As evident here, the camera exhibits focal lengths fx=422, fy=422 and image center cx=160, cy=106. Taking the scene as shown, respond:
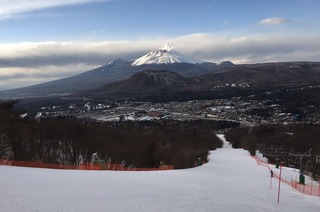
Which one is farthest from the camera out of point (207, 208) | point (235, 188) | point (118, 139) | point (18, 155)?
point (118, 139)

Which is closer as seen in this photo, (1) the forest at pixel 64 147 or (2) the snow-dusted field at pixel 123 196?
(2) the snow-dusted field at pixel 123 196

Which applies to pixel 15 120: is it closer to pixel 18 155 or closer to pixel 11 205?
pixel 18 155

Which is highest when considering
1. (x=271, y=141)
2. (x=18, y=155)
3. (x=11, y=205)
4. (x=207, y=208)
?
(x=11, y=205)

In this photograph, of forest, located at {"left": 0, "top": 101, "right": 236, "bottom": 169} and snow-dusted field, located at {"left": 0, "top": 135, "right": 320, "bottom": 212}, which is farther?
forest, located at {"left": 0, "top": 101, "right": 236, "bottom": 169}

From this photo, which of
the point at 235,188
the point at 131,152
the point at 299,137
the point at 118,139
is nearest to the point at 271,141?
the point at 299,137

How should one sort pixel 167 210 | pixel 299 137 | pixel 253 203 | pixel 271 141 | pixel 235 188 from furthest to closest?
pixel 271 141 → pixel 299 137 → pixel 235 188 → pixel 253 203 → pixel 167 210

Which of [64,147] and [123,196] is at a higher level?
[123,196]

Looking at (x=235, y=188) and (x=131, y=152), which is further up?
(x=235, y=188)

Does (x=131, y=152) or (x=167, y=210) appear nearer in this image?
(x=167, y=210)

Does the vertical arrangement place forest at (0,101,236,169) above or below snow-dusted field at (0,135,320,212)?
below

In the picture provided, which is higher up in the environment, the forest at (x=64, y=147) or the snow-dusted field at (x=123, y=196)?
the snow-dusted field at (x=123, y=196)

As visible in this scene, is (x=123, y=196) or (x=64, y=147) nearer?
(x=123, y=196)
